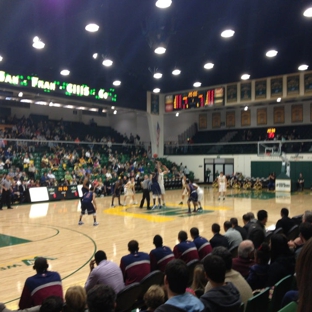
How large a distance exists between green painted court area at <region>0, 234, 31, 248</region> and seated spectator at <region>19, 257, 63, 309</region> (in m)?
5.75

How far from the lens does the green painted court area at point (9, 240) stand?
9.44 metres

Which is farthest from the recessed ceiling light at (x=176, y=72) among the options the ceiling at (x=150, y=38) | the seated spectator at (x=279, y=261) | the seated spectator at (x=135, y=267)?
the seated spectator at (x=279, y=261)

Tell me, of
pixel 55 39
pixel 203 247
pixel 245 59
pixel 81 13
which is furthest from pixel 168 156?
pixel 203 247

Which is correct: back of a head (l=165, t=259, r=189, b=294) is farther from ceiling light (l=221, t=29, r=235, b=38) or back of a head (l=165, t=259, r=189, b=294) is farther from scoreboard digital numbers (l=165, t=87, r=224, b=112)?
scoreboard digital numbers (l=165, t=87, r=224, b=112)

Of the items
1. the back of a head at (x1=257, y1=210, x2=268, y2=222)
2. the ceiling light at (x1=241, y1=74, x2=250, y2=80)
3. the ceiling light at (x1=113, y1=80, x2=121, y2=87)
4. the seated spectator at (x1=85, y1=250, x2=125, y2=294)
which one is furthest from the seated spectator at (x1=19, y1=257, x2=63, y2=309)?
the ceiling light at (x1=241, y1=74, x2=250, y2=80)

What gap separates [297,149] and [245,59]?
38.8ft

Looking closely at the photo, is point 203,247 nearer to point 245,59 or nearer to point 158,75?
point 245,59

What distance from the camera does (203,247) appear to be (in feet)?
19.5

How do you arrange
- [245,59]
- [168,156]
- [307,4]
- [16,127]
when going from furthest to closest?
[168,156] → [16,127] → [245,59] → [307,4]

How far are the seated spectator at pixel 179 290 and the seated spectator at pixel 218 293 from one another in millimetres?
146

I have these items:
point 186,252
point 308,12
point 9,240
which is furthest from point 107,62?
point 186,252

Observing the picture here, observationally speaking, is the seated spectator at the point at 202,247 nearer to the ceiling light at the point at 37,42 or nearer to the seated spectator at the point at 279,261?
the seated spectator at the point at 279,261

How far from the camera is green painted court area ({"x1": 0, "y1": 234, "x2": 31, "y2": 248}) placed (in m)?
9.44

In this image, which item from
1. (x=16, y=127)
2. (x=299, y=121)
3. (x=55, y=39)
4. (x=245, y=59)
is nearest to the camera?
(x=55, y=39)
